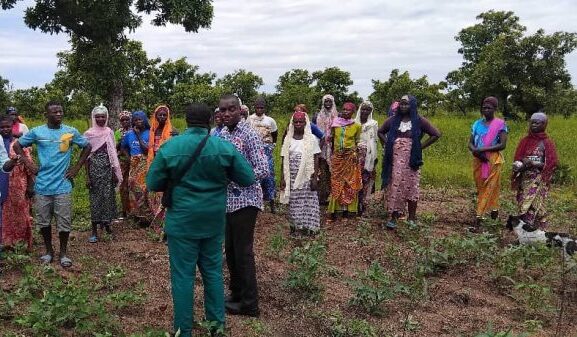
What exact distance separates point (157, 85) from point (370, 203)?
1718 cm

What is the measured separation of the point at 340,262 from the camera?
552cm

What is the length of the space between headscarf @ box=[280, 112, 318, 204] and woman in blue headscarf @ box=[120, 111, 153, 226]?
5.27ft

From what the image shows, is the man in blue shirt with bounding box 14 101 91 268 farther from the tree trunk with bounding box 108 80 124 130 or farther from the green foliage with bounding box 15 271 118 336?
the tree trunk with bounding box 108 80 124 130

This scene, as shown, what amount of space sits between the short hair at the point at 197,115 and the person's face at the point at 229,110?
1.61 feet

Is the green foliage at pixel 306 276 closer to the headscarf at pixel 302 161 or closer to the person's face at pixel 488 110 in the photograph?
the headscarf at pixel 302 161

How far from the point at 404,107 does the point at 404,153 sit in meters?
0.53

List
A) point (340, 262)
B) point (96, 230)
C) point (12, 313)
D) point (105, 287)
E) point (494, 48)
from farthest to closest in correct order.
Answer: point (494, 48) < point (96, 230) < point (340, 262) < point (105, 287) < point (12, 313)

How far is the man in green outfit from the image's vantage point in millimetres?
3336

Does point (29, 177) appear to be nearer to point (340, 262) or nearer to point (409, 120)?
point (340, 262)

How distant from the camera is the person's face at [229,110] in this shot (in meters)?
3.97

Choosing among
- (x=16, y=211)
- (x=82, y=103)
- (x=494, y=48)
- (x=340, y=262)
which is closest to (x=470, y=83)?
(x=494, y=48)

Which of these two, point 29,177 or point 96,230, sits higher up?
point 29,177

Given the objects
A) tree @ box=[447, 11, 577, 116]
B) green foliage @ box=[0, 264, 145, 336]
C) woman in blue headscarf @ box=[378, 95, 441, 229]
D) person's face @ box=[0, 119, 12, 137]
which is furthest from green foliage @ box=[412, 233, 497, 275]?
tree @ box=[447, 11, 577, 116]

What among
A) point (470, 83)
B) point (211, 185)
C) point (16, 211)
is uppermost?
point (470, 83)
